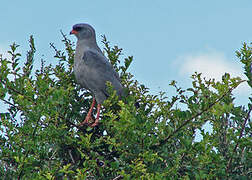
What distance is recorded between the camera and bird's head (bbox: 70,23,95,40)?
8.10m

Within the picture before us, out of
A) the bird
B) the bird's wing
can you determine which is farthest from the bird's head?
the bird's wing

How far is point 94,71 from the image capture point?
7285 mm

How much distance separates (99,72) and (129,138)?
9.90 ft

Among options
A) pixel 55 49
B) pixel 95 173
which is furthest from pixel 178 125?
pixel 55 49

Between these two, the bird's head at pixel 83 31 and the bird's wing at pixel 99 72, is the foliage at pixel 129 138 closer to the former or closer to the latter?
the bird's wing at pixel 99 72

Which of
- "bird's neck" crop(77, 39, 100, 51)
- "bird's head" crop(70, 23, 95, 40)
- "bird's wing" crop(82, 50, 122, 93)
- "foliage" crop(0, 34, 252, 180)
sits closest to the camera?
"foliage" crop(0, 34, 252, 180)

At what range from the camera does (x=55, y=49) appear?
22.4ft

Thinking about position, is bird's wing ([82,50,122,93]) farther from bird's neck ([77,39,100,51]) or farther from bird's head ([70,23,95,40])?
bird's head ([70,23,95,40])

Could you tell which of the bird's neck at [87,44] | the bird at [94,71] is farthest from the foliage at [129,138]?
the bird's neck at [87,44]

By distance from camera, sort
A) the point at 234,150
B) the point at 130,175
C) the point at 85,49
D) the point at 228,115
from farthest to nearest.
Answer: the point at 85,49 → the point at 228,115 → the point at 234,150 → the point at 130,175

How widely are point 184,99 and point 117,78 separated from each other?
2.11m

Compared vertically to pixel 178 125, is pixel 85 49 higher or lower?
higher

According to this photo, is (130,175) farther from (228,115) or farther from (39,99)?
(228,115)

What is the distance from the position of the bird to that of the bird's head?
0.06 meters
